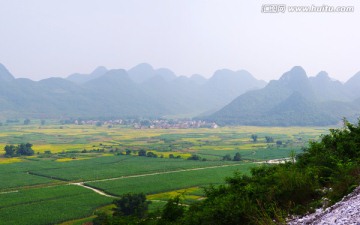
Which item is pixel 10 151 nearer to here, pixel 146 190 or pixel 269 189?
pixel 146 190

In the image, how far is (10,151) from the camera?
5944 centimetres

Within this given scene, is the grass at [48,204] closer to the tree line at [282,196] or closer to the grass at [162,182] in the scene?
the grass at [162,182]

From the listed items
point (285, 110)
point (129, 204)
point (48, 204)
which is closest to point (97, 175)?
point (48, 204)

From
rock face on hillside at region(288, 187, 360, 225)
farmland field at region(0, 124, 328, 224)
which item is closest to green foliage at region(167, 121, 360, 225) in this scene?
rock face on hillside at region(288, 187, 360, 225)

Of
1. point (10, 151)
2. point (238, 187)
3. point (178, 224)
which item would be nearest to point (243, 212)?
point (178, 224)

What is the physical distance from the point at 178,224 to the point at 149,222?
1297mm

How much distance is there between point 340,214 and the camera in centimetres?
789

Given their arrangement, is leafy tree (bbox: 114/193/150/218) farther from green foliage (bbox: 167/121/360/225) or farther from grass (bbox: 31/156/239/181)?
grass (bbox: 31/156/239/181)

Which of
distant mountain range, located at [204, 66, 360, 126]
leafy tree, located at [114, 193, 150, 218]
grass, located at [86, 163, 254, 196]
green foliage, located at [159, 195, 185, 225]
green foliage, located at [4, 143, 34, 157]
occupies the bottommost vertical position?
grass, located at [86, 163, 254, 196]

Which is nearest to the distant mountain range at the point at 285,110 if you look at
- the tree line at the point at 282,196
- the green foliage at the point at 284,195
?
the tree line at the point at 282,196

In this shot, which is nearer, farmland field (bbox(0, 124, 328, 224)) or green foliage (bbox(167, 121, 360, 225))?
green foliage (bbox(167, 121, 360, 225))

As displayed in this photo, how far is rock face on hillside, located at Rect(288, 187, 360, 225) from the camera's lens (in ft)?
24.3

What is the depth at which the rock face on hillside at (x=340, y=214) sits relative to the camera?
7406 millimetres

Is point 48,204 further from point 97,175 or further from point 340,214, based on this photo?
point 340,214
